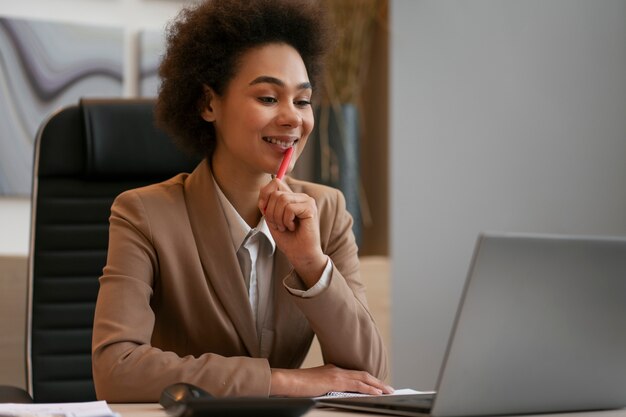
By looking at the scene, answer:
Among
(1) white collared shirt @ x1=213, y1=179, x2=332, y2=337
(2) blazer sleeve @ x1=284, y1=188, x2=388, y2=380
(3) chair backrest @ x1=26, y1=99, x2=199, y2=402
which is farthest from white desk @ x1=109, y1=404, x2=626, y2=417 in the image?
(3) chair backrest @ x1=26, y1=99, x2=199, y2=402

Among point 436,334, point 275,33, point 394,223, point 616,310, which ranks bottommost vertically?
point 436,334

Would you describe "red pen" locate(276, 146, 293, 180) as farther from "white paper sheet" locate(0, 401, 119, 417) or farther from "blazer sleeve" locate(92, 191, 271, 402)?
"white paper sheet" locate(0, 401, 119, 417)

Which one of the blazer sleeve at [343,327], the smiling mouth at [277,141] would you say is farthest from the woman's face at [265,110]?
the blazer sleeve at [343,327]

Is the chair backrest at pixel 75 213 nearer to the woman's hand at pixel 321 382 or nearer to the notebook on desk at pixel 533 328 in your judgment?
the woman's hand at pixel 321 382

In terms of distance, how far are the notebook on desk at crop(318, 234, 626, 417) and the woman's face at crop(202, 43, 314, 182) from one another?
67 cm

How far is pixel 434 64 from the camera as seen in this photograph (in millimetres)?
3438

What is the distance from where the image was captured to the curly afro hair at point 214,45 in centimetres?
175

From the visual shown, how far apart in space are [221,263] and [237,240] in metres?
0.07

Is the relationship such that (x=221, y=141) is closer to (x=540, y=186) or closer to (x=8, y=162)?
(x=8, y=162)

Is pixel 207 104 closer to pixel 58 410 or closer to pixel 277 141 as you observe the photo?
pixel 277 141

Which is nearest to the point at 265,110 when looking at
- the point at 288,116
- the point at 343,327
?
the point at 288,116

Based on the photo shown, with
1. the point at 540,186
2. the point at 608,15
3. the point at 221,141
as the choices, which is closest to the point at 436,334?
the point at 540,186

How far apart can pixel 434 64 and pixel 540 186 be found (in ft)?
2.03

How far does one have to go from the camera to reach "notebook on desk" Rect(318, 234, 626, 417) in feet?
3.32
